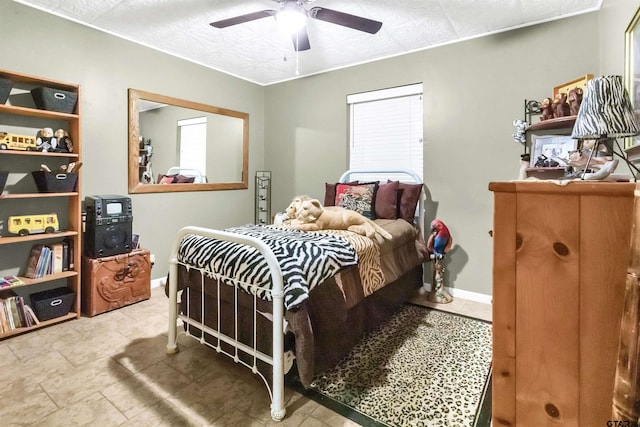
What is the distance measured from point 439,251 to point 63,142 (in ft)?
11.0

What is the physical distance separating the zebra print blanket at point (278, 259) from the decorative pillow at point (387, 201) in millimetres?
1121

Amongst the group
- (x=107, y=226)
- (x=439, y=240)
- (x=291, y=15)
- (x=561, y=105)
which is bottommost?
(x=439, y=240)

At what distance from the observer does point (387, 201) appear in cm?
311

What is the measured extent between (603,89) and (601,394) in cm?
101

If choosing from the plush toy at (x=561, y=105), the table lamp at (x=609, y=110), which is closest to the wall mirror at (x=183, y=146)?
the plush toy at (x=561, y=105)

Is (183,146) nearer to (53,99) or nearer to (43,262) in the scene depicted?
(53,99)

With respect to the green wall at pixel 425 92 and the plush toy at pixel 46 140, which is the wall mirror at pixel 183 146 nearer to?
the green wall at pixel 425 92

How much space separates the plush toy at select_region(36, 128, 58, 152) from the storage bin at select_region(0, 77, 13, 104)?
30 cm

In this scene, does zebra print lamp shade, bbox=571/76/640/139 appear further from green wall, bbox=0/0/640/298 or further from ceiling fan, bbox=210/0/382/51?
ceiling fan, bbox=210/0/382/51

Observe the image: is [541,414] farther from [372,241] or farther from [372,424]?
[372,241]

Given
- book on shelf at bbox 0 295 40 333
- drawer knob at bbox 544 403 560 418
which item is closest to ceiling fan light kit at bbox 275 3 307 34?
drawer knob at bbox 544 403 560 418

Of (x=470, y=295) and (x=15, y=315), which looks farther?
(x=470, y=295)

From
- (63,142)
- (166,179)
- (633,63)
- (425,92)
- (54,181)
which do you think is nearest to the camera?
(633,63)

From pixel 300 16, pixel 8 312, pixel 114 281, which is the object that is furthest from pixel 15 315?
pixel 300 16
